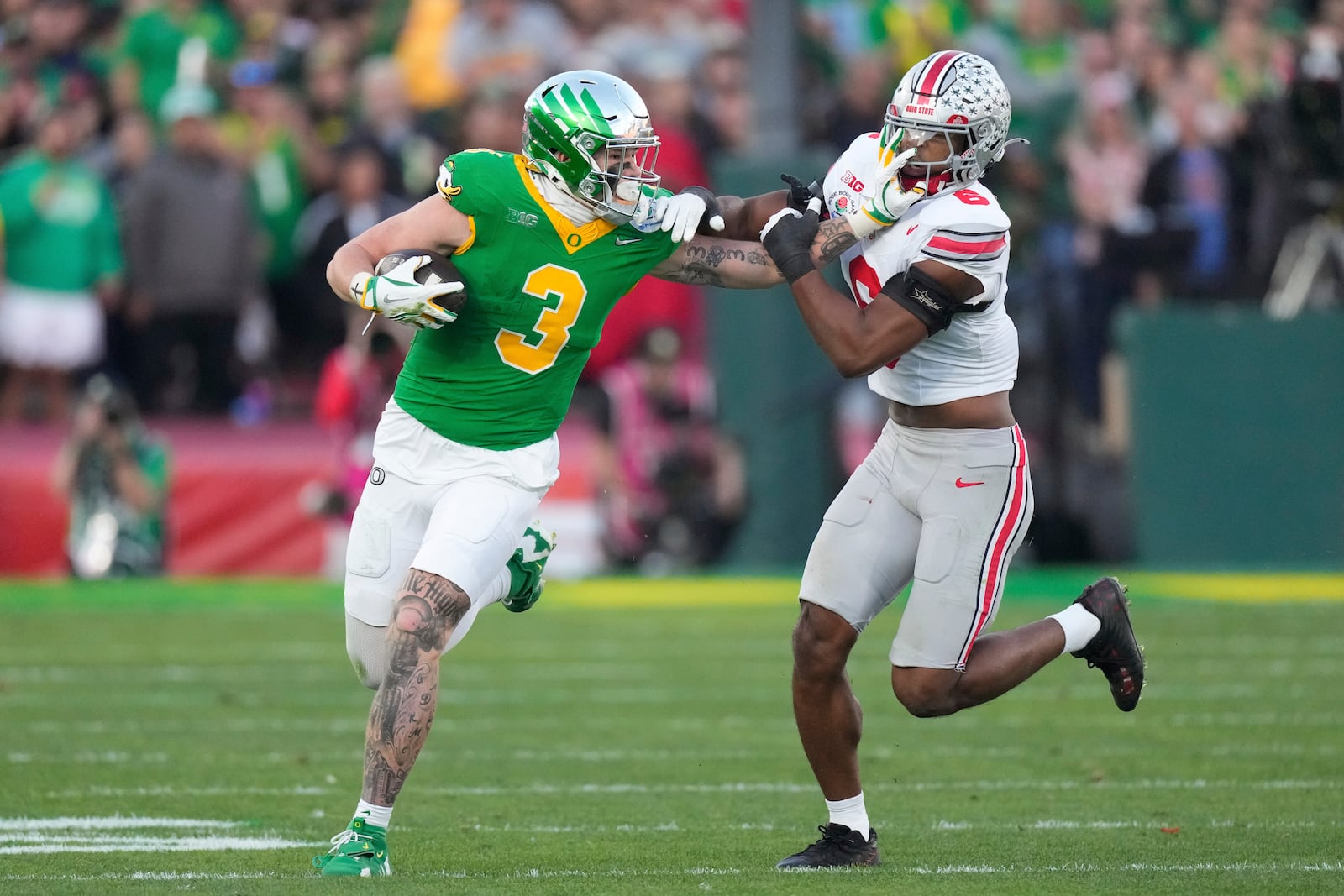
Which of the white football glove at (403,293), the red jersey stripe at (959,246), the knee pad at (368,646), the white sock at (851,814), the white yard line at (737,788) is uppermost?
the red jersey stripe at (959,246)

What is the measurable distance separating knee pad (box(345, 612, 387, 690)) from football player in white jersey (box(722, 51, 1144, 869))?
42.6 inches

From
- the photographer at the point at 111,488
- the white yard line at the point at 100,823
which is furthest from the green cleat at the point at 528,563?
the photographer at the point at 111,488

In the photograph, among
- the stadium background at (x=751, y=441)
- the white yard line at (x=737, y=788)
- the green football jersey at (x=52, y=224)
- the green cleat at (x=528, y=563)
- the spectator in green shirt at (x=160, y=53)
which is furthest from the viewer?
the spectator in green shirt at (x=160, y=53)

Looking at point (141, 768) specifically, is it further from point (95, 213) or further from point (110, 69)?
point (110, 69)

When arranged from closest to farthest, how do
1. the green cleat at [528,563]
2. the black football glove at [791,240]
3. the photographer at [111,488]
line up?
1. the black football glove at [791,240]
2. the green cleat at [528,563]
3. the photographer at [111,488]

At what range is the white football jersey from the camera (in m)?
5.36

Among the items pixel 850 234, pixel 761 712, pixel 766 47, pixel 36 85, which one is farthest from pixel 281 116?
pixel 850 234

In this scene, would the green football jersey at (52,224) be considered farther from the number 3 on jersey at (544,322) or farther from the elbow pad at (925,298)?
the elbow pad at (925,298)

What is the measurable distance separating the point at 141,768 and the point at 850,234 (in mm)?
3074

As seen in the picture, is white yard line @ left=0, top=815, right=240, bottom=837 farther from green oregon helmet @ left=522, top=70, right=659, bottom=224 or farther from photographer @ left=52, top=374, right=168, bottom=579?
photographer @ left=52, top=374, right=168, bottom=579

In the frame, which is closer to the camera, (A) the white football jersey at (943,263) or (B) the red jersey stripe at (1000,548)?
(A) the white football jersey at (943,263)

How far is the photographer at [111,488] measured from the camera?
1138 centimetres

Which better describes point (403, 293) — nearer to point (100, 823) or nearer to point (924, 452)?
point (924, 452)

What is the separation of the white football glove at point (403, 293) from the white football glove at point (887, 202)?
1048 mm
